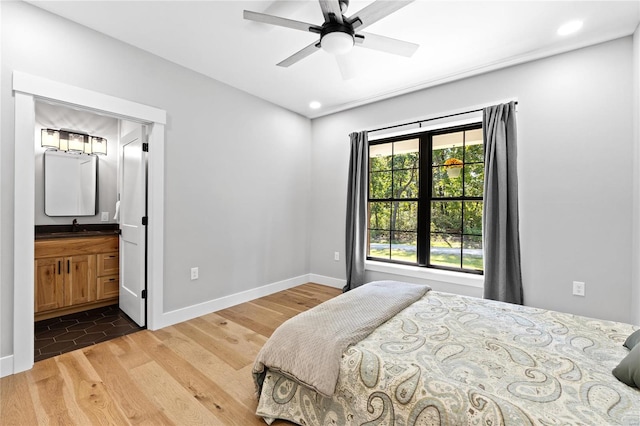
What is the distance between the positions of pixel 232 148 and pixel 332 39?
1.99 m

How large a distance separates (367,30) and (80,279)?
3.96m

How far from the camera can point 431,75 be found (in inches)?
123

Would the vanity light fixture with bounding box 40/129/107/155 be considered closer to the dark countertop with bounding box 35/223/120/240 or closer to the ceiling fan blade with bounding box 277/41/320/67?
the dark countertop with bounding box 35/223/120/240

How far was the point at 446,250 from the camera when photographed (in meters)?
3.42

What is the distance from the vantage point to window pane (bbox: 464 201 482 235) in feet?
10.4

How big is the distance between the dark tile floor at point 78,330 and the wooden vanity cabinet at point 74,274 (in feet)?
0.45

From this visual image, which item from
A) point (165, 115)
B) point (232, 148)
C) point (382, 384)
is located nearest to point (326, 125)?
point (232, 148)

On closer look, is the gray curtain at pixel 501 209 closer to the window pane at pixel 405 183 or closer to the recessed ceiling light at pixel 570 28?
the recessed ceiling light at pixel 570 28

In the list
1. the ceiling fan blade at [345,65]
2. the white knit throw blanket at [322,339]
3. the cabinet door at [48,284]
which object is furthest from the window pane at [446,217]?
the cabinet door at [48,284]

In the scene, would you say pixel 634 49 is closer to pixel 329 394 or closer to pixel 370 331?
pixel 370 331

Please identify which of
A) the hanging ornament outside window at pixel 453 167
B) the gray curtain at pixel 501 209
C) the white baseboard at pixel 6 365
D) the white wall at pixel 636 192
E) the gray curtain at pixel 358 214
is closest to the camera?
the white baseboard at pixel 6 365

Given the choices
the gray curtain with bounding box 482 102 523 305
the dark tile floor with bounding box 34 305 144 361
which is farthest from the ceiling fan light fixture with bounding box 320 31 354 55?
the dark tile floor with bounding box 34 305 144 361

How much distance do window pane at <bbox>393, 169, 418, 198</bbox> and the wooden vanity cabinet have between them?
3617 millimetres

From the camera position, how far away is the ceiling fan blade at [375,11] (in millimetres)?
1622
